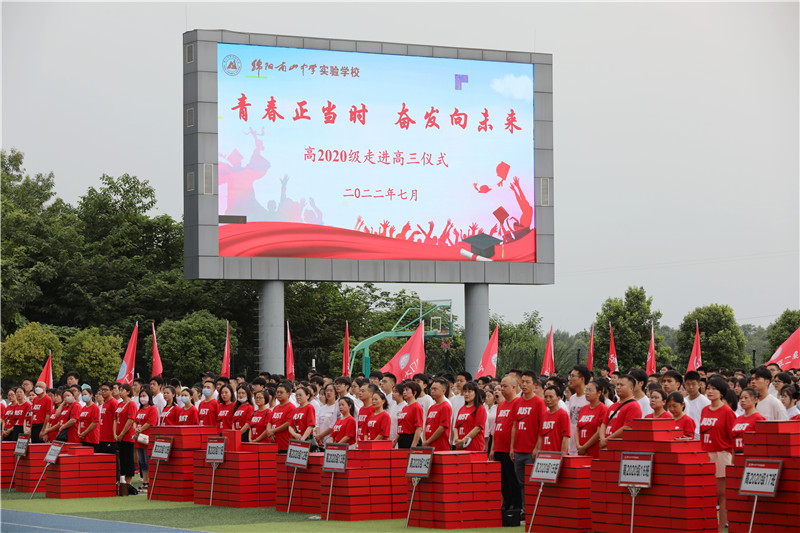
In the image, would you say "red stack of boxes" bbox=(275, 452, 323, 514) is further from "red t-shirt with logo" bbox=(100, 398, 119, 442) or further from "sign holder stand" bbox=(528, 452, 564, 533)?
"red t-shirt with logo" bbox=(100, 398, 119, 442)

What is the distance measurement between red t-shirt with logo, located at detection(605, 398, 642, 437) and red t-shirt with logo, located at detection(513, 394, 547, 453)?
0.87 meters

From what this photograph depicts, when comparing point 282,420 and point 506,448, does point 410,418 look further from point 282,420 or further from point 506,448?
point 282,420

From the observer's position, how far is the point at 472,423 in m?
13.8

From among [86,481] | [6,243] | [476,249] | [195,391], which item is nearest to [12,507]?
[86,481]

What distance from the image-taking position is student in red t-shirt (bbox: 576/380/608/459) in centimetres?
1233

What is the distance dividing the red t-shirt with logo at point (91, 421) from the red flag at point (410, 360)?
22.7 ft

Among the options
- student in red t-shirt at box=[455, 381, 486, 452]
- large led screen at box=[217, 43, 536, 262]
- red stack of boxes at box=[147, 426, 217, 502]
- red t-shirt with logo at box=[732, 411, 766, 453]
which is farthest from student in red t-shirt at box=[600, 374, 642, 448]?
→ large led screen at box=[217, 43, 536, 262]

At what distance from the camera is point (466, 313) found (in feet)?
104

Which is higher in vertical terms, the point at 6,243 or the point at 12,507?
the point at 6,243

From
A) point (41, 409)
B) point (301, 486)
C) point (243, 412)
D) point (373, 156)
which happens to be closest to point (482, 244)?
point (373, 156)

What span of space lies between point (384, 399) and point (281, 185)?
48.6ft

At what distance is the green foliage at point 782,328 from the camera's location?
131 ft

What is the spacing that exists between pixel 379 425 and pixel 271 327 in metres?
15.8

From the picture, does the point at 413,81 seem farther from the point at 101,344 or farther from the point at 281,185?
the point at 101,344
